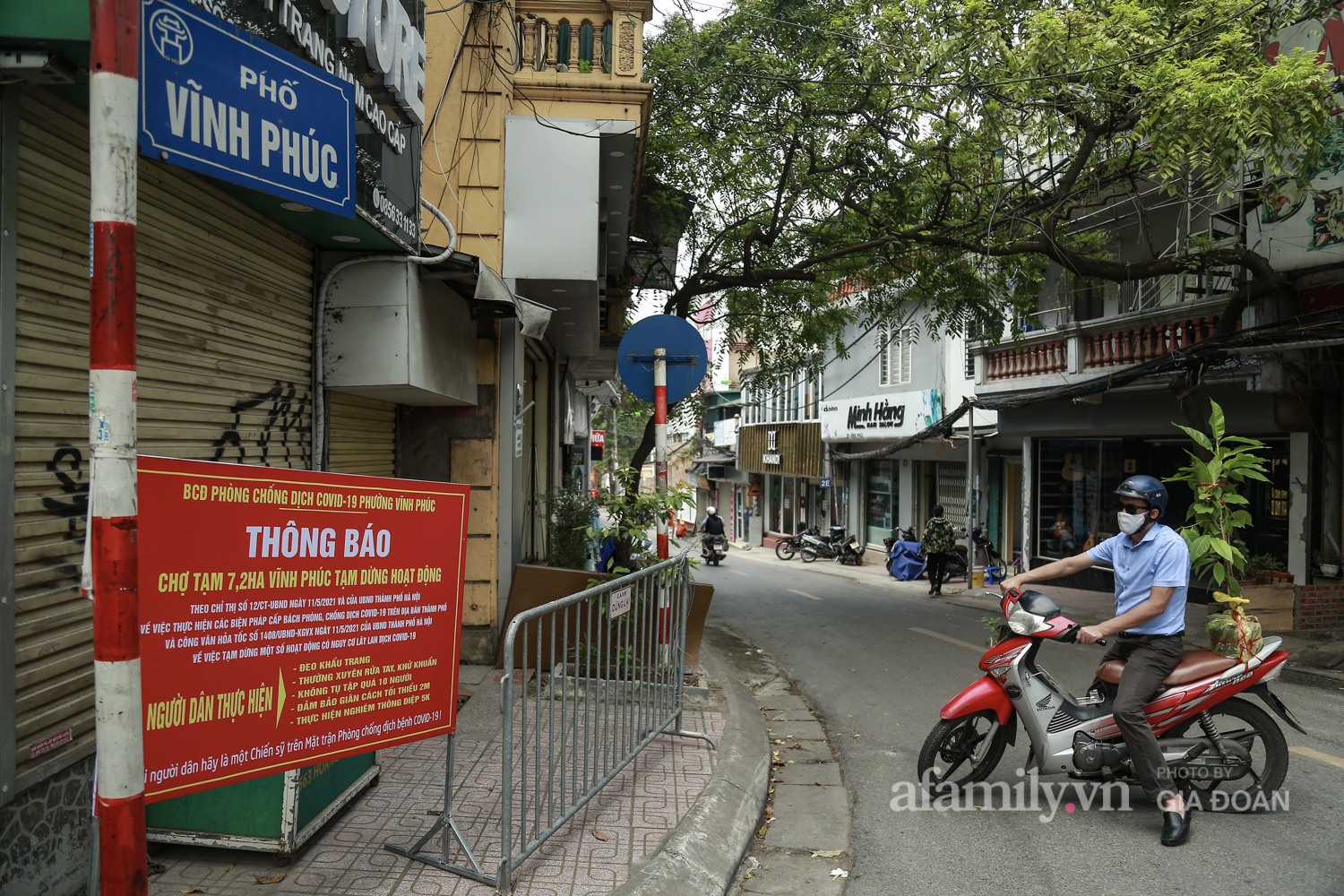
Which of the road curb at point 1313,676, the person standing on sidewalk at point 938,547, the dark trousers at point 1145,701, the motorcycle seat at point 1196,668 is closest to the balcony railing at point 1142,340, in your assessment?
the person standing on sidewalk at point 938,547

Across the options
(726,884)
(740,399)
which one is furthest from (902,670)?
(740,399)

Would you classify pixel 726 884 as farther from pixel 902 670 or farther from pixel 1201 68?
pixel 1201 68

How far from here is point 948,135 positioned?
9711mm

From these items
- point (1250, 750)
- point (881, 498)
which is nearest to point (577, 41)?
point (1250, 750)

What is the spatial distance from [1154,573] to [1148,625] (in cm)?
27

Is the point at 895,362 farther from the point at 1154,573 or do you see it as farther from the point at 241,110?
the point at 241,110

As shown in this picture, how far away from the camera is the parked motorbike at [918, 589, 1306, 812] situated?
430cm

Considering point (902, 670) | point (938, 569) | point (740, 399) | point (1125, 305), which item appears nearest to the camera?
point (902, 670)

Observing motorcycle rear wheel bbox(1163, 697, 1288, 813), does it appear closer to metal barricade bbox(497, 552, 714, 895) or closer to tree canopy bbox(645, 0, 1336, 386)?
metal barricade bbox(497, 552, 714, 895)

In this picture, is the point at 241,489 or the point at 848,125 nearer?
the point at 241,489

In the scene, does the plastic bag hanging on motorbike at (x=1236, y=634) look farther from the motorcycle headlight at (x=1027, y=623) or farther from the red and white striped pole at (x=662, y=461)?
the red and white striped pole at (x=662, y=461)

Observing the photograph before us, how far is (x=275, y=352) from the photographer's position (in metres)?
5.10

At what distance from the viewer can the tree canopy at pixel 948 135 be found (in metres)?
7.89

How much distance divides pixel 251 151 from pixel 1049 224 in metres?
9.24
